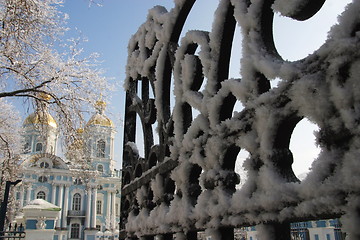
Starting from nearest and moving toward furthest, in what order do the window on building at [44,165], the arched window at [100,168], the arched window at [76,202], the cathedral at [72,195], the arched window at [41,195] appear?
the cathedral at [72,195] < the arched window at [41,195] < the window on building at [44,165] < the arched window at [76,202] < the arched window at [100,168]

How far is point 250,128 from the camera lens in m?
0.59

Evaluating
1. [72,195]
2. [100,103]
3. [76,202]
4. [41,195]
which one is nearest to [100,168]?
[72,195]

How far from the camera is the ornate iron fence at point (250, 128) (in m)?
0.43

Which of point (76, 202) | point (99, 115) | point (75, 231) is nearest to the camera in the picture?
point (99, 115)

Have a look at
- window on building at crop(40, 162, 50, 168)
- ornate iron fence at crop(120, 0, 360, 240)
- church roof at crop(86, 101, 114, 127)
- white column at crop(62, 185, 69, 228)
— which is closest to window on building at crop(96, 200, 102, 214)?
white column at crop(62, 185, 69, 228)

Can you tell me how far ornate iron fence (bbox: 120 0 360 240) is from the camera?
0.43 m

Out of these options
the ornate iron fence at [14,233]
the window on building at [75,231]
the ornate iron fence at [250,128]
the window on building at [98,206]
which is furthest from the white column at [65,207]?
the ornate iron fence at [250,128]

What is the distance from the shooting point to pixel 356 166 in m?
0.40

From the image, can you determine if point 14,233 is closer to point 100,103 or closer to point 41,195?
point 100,103

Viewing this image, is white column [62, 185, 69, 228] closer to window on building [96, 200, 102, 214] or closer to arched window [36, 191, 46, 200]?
arched window [36, 191, 46, 200]

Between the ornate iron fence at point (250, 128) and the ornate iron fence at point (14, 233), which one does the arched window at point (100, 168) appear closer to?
the ornate iron fence at point (14, 233)

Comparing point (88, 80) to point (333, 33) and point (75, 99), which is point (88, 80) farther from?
point (333, 33)

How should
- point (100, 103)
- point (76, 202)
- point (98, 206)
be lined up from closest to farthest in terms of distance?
point (100, 103)
point (76, 202)
point (98, 206)

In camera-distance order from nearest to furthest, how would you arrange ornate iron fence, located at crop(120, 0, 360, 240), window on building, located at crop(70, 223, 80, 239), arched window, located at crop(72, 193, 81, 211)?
1. ornate iron fence, located at crop(120, 0, 360, 240)
2. window on building, located at crop(70, 223, 80, 239)
3. arched window, located at crop(72, 193, 81, 211)
